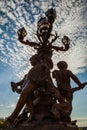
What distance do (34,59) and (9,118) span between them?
180 cm

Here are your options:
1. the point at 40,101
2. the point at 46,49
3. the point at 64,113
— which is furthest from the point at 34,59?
the point at 64,113

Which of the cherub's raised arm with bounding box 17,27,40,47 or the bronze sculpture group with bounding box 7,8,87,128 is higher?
the cherub's raised arm with bounding box 17,27,40,47

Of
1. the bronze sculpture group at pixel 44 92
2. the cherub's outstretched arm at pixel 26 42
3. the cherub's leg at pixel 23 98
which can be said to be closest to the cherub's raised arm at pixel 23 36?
the cherub's outstretched arm at pixel 26 42

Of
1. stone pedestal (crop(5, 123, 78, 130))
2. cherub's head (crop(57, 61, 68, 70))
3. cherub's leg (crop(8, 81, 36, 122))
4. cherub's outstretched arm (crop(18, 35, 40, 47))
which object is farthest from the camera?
cherub's outstretched arm (crop(18, 35, 40, 47))

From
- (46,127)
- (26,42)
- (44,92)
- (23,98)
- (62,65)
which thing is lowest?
(46,127)

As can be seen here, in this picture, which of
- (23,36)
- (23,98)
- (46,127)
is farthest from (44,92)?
(23,36)

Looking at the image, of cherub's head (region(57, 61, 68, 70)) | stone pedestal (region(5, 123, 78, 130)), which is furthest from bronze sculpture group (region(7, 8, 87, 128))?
stone pedestal (region(5, 123, 78, 130))

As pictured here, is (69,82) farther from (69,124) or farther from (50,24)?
(50,24)

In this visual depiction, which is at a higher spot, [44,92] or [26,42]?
[26,42]

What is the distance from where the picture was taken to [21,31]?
351 inches

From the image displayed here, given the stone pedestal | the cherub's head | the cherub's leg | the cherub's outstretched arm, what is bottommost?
the stone pedestal

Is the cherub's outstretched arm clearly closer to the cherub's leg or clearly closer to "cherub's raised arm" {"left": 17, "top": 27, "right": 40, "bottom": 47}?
"cherub's raised arm" {"left": 17, "top": 27, "right": 40, "bottom": 47}

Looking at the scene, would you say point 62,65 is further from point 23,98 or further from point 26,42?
point 23,98

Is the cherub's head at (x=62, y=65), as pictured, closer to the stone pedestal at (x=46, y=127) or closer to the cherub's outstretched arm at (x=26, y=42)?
the cherub's outstretched arm at (x=26, y=42)
